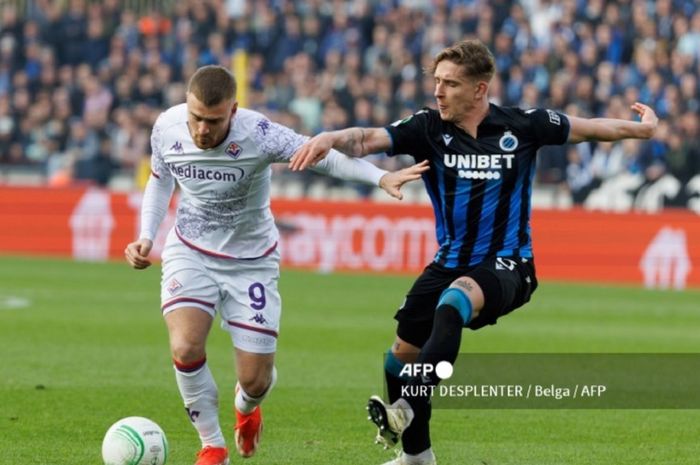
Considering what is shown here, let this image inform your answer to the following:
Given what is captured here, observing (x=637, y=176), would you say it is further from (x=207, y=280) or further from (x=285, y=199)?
(x=207, y=280)

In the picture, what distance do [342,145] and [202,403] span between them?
1.62 meters

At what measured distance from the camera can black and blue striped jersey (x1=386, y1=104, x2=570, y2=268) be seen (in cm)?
789

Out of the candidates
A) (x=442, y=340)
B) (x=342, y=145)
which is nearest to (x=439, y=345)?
(x=442, y=340)

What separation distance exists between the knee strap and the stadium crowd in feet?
52.0

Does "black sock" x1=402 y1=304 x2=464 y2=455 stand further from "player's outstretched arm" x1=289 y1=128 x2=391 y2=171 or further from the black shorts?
"player's outstretched arm" x1=289 y1=128 x2=391 y2=171

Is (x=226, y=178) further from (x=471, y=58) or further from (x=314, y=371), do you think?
(x=314, y=371)

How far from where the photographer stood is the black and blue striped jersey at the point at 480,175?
7891mm

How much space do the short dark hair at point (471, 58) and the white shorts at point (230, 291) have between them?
159 centimetres

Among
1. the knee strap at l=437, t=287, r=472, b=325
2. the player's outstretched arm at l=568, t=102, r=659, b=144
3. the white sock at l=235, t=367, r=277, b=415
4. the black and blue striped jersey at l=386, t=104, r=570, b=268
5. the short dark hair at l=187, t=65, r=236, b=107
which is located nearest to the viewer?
the knee strap at l=437, t=287, r=472, b=325

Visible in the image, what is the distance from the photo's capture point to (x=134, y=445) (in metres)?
7.64

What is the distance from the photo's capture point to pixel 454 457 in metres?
8.58

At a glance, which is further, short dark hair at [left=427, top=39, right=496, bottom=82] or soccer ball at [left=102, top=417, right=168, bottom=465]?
short dark hair at [left=427, top=39, right=496, bottom=82]

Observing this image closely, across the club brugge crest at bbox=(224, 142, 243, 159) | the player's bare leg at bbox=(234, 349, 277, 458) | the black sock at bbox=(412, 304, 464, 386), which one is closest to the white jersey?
the club brugge crest at bbox=(224, 142, 243, 159)

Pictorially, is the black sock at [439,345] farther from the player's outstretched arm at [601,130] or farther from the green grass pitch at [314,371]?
the player's outstretched arm at [601,130]
